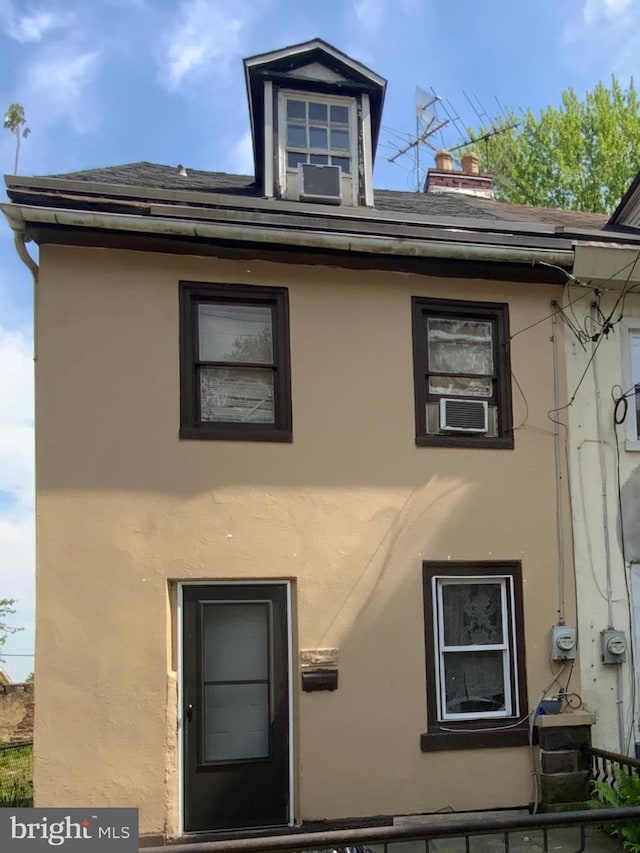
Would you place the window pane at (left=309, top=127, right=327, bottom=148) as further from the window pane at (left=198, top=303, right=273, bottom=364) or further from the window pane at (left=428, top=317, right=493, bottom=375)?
the window pane at (left=428, top=317, right=493, bottom=375)

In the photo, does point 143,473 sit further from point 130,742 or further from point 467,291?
point 467,291

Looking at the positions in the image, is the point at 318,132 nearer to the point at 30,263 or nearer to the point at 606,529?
the point at 30,263

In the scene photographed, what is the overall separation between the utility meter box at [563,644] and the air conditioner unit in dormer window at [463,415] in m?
1.95

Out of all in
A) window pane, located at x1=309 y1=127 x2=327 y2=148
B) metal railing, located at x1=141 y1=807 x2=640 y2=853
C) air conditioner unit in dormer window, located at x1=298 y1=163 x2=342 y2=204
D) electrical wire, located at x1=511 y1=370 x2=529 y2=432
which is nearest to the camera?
metal railing, located at x1=141 y1=807 x2=640 y2=853

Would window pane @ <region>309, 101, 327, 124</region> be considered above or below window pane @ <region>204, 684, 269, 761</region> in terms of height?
above

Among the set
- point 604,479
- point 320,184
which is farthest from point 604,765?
point 320,184

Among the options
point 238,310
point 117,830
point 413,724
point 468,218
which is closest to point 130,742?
point 117,830

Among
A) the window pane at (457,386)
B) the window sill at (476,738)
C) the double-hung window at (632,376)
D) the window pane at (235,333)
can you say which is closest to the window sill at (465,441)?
the window pane at (457,386)

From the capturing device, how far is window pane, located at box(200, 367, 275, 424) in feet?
22.5

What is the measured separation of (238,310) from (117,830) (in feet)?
14.1

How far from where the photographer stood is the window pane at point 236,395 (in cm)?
687

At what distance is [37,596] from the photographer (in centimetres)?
612

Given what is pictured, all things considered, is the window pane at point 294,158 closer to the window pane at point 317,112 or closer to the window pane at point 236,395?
the window pane at point 317,112

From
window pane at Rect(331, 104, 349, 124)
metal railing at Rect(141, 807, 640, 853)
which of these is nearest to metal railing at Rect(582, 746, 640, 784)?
metal railing at Rect(141, 807, 640, 853)
